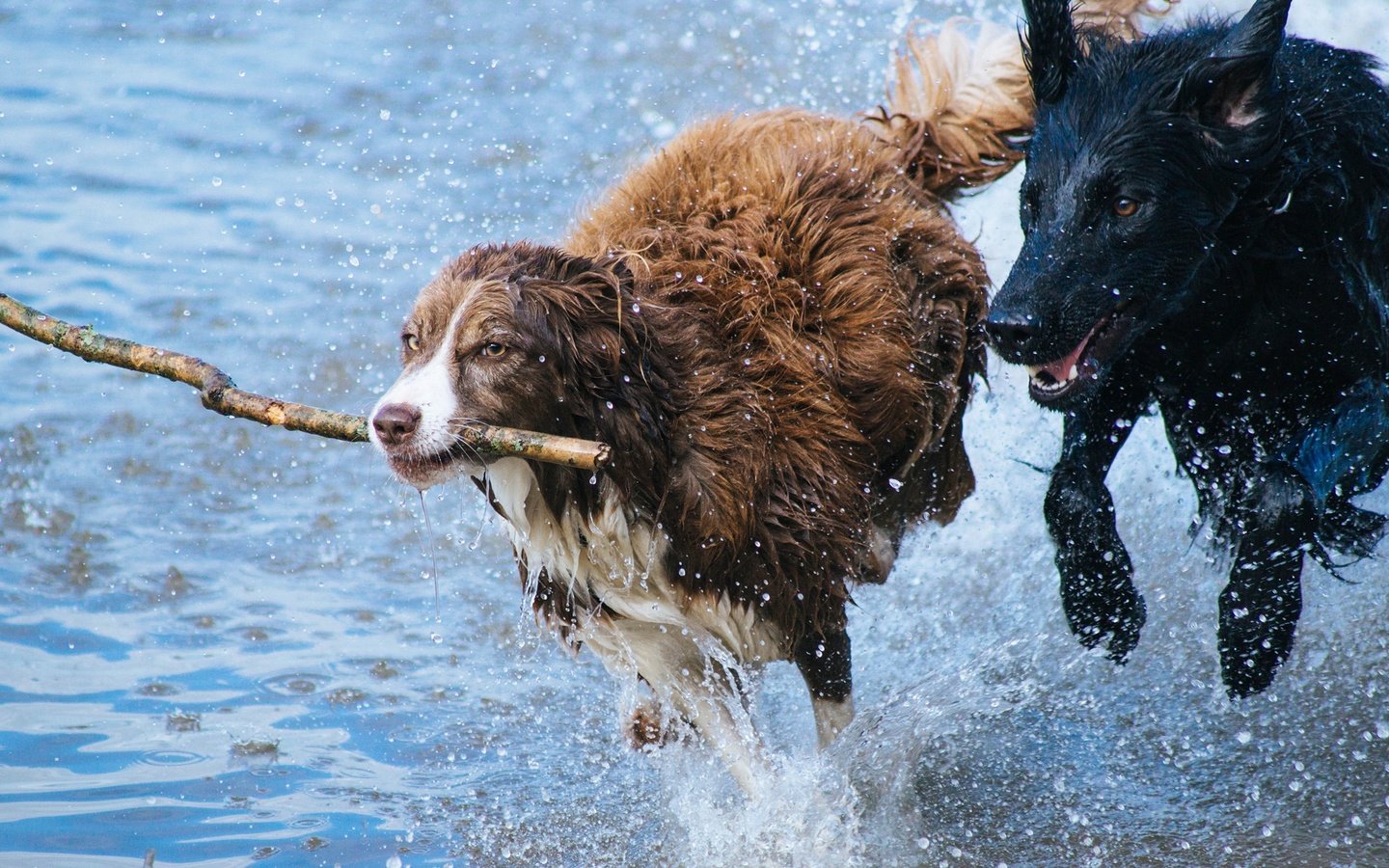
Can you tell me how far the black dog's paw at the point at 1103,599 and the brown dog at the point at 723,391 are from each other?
0.59m

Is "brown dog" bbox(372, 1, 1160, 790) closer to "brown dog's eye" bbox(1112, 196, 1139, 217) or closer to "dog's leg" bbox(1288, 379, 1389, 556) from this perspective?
"brown dog's eye" bbox(1112, 196, 1139, 217)

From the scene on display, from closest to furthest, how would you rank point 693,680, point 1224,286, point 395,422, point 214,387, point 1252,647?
point 395,422 < point 214,387 < point 1224,286 < point 1252,647 < point 693,680

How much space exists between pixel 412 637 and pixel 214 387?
2.16 m

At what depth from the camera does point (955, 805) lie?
169 inches

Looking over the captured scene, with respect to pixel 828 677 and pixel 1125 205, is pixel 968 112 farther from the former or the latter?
pixel 828 677

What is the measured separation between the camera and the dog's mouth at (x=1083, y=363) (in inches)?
140

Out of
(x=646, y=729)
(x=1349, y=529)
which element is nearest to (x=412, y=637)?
(x=646, y=729)

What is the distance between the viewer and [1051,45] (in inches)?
152

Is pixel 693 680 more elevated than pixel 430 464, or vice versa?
pixel 430 464

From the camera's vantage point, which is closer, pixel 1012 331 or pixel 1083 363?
pixel 1012 331

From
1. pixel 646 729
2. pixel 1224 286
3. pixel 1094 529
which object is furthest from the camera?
pixel 646 729

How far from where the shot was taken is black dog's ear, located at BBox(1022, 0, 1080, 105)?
12.5ft

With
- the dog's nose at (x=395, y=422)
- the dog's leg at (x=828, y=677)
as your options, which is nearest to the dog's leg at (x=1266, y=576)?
the dog's leg at (x=828, y=677)

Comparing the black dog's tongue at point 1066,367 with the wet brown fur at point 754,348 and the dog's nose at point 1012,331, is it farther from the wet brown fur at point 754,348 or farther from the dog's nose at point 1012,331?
the wet brown fur at point 754,348
